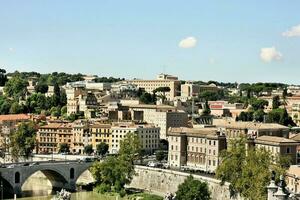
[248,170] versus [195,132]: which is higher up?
[195,132]

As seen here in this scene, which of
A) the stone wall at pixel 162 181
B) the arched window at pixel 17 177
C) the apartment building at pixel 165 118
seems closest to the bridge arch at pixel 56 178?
the arched window at pixel 17 177

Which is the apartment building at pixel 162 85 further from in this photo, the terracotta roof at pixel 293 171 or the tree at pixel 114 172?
the terracotta roof at pixel 293 171

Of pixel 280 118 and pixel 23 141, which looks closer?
pixel 23 141

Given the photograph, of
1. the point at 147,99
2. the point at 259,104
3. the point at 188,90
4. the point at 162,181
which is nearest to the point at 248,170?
the point at 162,181

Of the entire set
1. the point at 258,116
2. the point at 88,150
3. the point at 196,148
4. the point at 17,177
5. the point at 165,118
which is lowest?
the point at 17,177

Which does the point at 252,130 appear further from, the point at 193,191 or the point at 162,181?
the point at 193,191

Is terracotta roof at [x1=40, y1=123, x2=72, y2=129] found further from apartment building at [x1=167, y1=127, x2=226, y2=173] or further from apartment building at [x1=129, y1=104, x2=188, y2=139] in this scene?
apartment building at [x1=167, y1=127, x2=226, y2=173]

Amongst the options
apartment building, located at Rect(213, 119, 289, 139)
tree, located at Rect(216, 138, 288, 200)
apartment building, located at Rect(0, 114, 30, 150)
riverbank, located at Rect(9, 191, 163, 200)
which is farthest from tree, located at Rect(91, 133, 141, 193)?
apartment building, located at Rect(0, 114, 30, 150)
